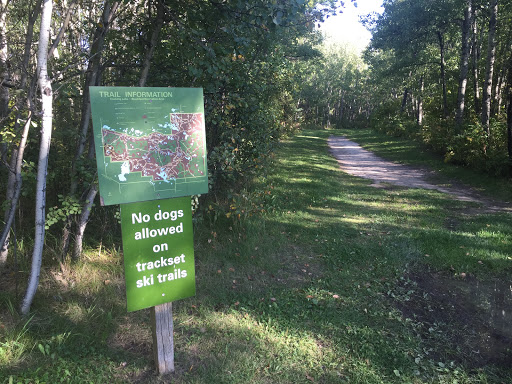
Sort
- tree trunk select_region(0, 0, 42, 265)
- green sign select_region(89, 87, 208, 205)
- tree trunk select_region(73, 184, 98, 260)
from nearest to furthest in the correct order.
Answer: green sign select_region(89, 87, 208, 205)
tree trunk select_region(0, 0, 42, 265)
tree trunk select_region(73, 184, 98, 260)

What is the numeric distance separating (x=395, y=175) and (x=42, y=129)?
11845 millimetres

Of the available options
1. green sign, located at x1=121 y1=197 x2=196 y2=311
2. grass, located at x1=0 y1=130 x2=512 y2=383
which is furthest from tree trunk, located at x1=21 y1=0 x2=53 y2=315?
green sign, located at x1=121 y1=197 x2=196 y2=311

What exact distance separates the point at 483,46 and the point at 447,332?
21413 millimetres

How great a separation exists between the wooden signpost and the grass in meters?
0.62

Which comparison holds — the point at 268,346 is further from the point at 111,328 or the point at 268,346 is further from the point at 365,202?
the point at 365,202

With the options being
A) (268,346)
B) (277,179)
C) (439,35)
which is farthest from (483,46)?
(268,346)

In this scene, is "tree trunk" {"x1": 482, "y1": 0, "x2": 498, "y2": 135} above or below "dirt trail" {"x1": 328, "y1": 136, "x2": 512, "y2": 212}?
above

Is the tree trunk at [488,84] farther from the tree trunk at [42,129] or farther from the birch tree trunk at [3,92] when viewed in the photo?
the birch tree trunk at [3,92]

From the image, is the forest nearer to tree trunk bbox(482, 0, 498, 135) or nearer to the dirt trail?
the dirt trail

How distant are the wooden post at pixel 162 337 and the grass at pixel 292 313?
120 millimetres

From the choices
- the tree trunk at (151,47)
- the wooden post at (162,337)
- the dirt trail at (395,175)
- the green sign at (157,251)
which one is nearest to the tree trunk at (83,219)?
the tree trunk at (151,47)

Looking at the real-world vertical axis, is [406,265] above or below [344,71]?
below

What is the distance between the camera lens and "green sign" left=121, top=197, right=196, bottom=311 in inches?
103

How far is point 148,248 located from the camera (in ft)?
8.86
